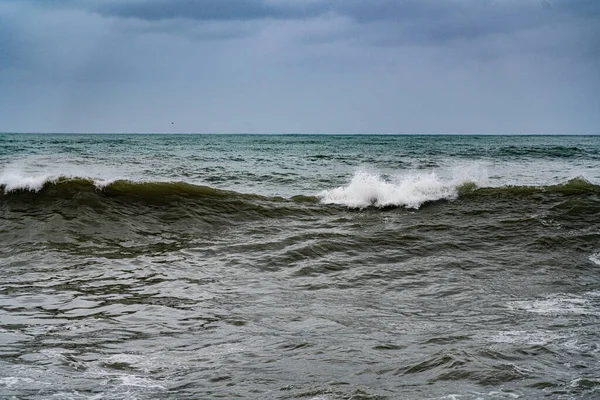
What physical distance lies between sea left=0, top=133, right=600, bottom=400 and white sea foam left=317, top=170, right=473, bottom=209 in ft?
0.17

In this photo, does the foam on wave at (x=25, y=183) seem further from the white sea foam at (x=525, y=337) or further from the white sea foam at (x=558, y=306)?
the white sea foam at (x=525, y=337)

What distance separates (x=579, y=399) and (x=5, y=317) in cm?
517

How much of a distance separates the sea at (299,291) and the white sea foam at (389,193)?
51mm

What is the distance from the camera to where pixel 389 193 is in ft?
47.0

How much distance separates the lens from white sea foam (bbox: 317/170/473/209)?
14148 mm

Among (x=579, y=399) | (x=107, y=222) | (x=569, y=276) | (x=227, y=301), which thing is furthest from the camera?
(x=107, y=222)

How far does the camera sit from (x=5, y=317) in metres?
6.14

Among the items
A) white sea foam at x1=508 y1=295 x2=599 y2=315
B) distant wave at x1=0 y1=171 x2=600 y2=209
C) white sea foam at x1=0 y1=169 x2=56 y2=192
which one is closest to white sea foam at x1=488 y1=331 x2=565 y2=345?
white sea foam at x1=508 y1=295 x2=599 y2=315

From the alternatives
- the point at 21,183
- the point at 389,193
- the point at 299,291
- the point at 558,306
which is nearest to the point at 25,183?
the point at 21,183

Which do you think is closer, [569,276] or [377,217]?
[569,276]

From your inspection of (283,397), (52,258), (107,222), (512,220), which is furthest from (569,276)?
(107,222)

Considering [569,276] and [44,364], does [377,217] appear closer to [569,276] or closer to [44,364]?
[569,276]

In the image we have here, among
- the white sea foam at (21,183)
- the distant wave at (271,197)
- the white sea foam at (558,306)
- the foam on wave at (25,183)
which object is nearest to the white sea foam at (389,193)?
the distant wave at (271,197)

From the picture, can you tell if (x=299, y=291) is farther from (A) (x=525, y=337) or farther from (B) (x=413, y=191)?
(B) (x=413, y=191)
